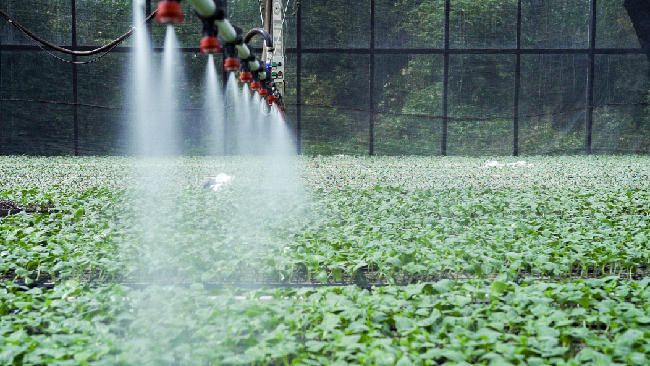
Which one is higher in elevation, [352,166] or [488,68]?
[488,68]

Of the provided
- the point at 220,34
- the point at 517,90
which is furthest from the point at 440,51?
the point at 220,34

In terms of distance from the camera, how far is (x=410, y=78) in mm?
11594

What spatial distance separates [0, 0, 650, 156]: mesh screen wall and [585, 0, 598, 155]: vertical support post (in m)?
0.02

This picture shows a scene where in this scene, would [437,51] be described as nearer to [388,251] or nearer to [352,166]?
[352,166]

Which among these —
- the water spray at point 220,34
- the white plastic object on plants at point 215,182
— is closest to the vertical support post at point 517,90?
the white plastic object on plants at point 215,182

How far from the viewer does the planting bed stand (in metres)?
1.78

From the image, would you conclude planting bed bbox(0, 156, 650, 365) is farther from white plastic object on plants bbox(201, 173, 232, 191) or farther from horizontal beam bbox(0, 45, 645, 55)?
horizontal beam bbox(0, 45, 645, 55)

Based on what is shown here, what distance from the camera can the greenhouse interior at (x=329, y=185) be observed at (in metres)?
1.93

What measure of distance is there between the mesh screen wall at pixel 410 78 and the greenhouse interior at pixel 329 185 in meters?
0.04

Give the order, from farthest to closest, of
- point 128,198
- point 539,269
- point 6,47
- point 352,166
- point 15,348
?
1. point 6,47
2. point 352,166
3. point 128,198
4. point 539,269
5. point 15,348

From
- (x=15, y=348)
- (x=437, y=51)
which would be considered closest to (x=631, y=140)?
(x=437, y=51)

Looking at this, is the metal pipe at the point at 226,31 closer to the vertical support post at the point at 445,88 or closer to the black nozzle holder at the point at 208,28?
the black nozzle holder at the point at 208,28

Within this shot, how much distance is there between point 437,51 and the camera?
1159cm

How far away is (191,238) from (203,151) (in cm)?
870
